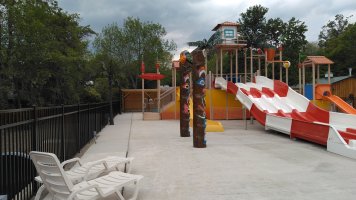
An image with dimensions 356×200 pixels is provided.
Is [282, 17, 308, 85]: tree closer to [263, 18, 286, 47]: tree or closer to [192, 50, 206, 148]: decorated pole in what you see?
[263, 18, 286, 47]: tree

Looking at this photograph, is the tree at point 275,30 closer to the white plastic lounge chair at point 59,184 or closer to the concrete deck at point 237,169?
the concrete deck at point 237,169

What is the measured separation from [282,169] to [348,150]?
282 cm

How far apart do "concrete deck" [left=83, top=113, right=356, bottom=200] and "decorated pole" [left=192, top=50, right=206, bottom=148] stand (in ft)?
1.45

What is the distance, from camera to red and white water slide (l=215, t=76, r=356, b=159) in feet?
36.9

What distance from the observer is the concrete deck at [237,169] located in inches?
256

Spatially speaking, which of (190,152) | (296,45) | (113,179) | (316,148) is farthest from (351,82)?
(113,179)

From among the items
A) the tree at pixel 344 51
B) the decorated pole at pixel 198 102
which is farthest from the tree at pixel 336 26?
the decorated pole at pixel 198 102

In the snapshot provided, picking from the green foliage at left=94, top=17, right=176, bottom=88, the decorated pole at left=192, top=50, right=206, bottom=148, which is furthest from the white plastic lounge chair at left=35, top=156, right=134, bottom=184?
the green foliage at left=94, top=17, right=176, bottom=88

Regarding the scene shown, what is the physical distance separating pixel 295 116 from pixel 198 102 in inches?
276

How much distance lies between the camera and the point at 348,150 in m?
10.2

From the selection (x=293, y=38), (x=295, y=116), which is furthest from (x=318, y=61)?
(x=293, y=38)

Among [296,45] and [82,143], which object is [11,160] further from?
[296,45]

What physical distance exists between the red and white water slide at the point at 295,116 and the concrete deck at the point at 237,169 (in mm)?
395

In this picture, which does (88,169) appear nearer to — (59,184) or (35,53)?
(59,184)
